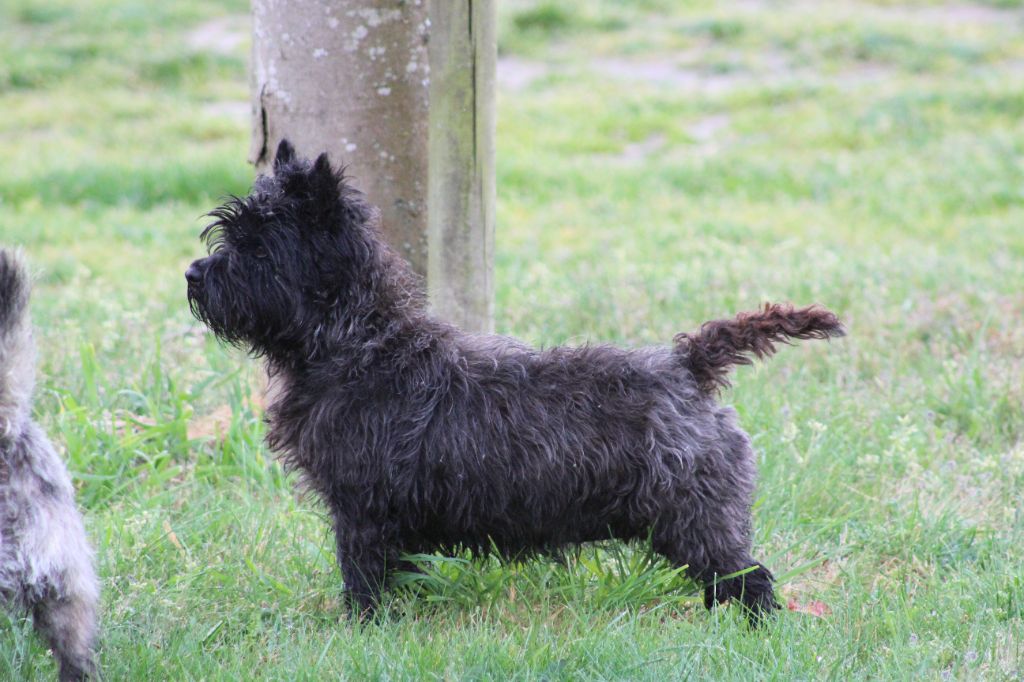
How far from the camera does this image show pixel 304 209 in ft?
11.7

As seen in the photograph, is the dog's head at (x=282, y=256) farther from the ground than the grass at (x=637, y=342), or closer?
farther from the ground

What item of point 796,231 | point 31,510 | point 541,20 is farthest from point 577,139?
point 31,510

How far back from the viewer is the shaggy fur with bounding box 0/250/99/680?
9.87 feet

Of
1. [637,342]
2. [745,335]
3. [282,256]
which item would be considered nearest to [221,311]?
[282,256]

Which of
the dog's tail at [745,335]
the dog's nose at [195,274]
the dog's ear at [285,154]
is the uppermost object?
the dog's ear at [285,154]

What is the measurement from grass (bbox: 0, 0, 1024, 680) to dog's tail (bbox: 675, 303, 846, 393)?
68 centimetres

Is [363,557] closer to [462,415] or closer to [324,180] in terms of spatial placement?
[462,415]

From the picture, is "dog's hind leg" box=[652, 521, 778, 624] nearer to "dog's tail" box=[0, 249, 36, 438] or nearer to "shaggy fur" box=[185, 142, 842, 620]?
"shaggy fur" box=[185, 142, 842, 620]

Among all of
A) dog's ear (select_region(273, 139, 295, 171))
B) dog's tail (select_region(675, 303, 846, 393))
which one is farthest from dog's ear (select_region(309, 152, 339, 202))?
dog's tail (select_region(675, 303, 846, 393))

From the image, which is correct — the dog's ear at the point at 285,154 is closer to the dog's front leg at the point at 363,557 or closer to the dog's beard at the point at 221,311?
the dog's beard at the point at 221,311

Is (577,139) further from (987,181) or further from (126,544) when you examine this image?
(126,544)

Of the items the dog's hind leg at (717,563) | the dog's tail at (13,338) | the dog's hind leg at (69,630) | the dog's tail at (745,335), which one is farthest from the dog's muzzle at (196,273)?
the dog's hind leg at (717,563)

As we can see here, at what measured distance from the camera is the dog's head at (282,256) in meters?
3.55

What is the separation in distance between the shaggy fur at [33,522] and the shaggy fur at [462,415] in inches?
24.1
